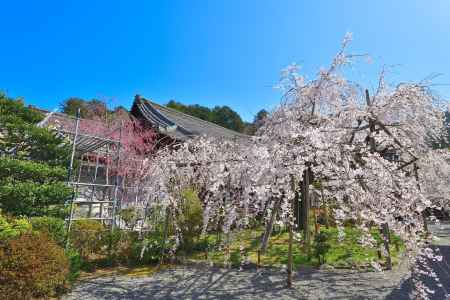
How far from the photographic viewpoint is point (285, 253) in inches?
309

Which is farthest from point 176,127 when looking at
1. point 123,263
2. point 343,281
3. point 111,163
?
point 343,281

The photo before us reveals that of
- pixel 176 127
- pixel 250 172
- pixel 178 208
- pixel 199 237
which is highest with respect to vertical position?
pixel 176 127

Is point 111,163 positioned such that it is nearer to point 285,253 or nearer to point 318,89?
point 285,253

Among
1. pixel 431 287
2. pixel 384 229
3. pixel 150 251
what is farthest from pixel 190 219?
pixel 431 287

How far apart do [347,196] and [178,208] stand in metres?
3.94

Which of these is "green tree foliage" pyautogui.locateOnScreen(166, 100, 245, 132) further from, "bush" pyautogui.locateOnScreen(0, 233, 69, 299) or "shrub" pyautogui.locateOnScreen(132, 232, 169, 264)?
"bush" pyautogui.locateOnScreen(0, 233, 69, 299)

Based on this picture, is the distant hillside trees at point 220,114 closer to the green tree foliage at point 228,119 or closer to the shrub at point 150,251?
the green tree foliage at point 228,119

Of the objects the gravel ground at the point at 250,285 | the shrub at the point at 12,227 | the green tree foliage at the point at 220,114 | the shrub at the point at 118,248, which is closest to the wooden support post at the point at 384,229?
the gravel ground at the point at 250,285

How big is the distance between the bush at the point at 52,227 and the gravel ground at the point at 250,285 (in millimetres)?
999

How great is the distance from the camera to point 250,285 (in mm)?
5621

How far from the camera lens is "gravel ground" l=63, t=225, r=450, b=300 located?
5.08 m

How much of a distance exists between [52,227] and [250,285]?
12.8 feet

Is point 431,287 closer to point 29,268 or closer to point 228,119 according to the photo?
point 29,268

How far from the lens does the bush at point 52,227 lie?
18.2 ft
